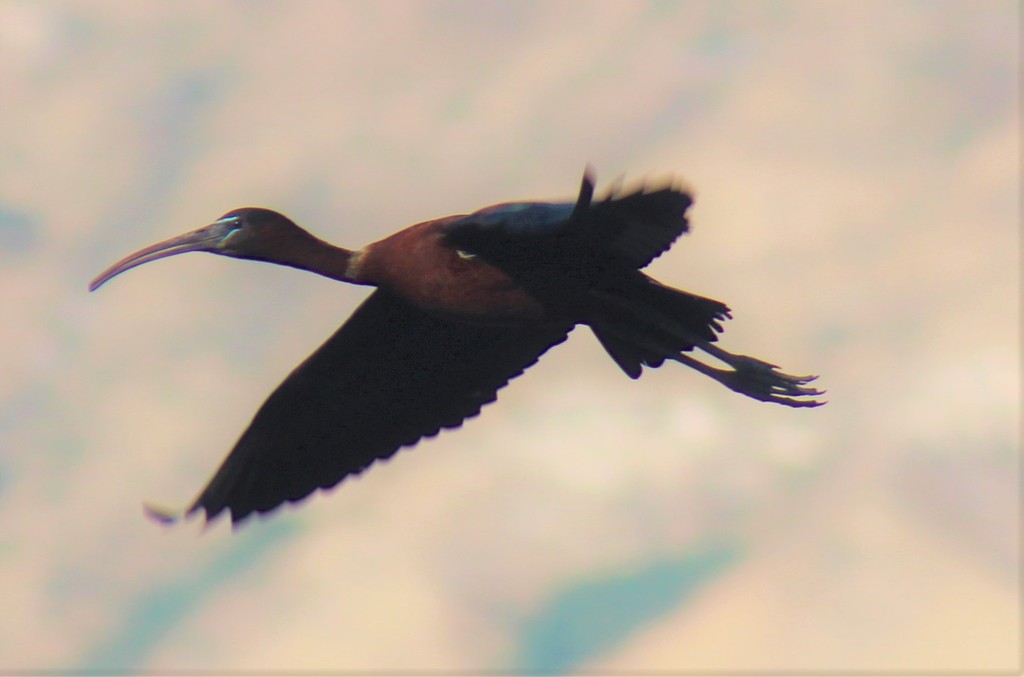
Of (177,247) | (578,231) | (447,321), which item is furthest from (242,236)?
(578,231)

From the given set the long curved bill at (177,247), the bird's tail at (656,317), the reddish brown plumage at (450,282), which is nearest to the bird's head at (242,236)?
the long curved bill at (177,247)

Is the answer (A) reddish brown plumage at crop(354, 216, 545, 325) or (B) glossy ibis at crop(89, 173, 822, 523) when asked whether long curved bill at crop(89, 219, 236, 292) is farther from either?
(A) reddish brown plumage at crop(354, 216, 545, 325)

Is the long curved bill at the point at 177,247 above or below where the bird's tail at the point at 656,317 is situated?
above

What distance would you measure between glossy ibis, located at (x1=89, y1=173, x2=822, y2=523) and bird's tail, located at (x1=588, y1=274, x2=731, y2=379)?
0.01 metres

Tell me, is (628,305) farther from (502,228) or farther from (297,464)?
(297,464)

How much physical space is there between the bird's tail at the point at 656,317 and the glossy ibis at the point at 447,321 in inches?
0.4

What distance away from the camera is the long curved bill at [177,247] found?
348 inches

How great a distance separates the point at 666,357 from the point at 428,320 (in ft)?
5.95

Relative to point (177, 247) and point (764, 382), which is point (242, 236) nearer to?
point (177, 247)

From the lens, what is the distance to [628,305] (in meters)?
8.45

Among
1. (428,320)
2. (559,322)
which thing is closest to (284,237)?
(428,320)

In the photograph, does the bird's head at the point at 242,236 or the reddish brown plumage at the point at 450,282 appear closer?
the reddish brown plumage at the point at 450,282

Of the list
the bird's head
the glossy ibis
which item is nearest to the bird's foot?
the glossy ibis

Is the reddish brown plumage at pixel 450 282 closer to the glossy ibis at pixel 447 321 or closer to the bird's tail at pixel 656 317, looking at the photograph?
the glossy ibis at pixel 447 321
